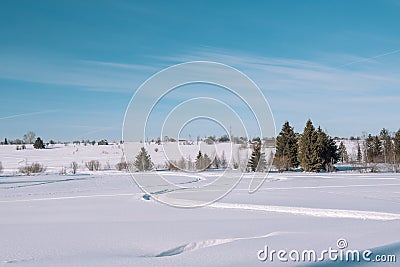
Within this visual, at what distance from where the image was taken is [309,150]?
3400 cm

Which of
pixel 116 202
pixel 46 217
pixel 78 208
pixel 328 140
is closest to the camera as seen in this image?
pixel 46 217

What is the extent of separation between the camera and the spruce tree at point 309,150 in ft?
110

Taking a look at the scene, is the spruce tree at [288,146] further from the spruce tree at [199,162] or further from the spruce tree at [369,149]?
the spruce tree at [369,149]

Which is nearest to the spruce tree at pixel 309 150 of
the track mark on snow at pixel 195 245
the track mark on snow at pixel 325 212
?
the track mark on snow at pixel 325 212

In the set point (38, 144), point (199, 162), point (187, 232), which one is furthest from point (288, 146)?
point (38, 144)

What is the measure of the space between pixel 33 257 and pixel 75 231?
1908mm

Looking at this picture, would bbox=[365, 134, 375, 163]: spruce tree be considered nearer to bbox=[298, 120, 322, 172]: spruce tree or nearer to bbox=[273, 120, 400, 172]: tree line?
bbox=[273, 120, 400, 172]: tree line

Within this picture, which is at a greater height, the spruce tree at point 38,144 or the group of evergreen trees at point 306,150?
the spruce tree at point 38,144

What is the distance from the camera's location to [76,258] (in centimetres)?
502

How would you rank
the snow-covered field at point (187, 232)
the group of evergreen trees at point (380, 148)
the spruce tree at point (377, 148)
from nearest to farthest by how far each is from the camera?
the snow-covered field at point (187, 232)
the group of evergreen trees at point (380, 148)
the spruce tree at point (377, 148)

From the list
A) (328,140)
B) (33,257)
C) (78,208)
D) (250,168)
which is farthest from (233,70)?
(328,140)

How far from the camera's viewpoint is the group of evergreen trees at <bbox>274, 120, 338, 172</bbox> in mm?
33719

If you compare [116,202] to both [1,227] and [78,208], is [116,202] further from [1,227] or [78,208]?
[1,227]

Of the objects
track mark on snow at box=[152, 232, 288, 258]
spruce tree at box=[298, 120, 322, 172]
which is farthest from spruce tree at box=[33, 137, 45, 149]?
track mark on snow at box=[152, 232, 288, 258]
